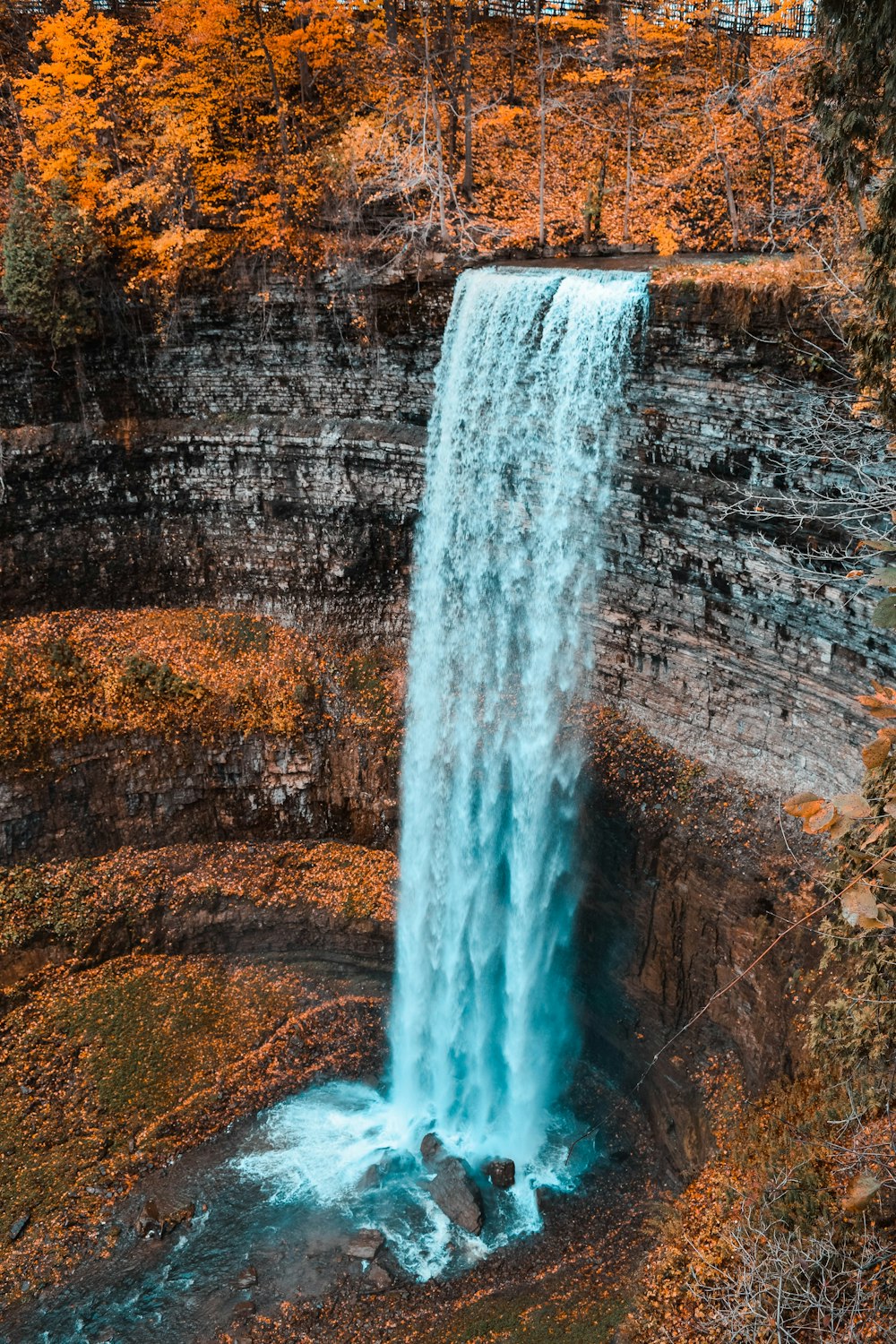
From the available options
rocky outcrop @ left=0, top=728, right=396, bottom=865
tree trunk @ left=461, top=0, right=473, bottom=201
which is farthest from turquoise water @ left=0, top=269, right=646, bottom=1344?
tree trunk @ left=461, top=0, right=473, bottom=201

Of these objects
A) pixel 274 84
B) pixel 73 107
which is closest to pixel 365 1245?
pixel 73 107

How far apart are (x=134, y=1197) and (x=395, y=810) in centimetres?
795

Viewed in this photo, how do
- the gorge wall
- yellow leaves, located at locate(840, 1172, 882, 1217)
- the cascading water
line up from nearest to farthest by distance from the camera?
yellow leaves, located at locate(840, 1172, 882, 1217) < the gorge wall < the cascading water

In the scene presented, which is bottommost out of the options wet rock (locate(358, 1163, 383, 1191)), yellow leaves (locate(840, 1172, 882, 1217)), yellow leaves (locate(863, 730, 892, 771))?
wet rock (locate(358, 1163, 383, 1191))

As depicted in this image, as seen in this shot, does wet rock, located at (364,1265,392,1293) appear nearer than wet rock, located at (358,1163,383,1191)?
Yes

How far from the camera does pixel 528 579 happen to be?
1611cm

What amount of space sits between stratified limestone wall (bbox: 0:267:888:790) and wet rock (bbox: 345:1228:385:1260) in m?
8.72

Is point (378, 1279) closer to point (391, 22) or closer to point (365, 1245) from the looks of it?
point (365, 1245)

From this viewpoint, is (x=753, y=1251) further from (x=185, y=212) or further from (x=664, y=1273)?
(x=185, y=212)

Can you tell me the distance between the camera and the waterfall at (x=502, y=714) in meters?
15.1

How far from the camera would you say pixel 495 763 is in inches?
651

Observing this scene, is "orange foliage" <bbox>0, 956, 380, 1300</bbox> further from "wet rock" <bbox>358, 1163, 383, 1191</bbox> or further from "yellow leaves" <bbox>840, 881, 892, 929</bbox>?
"yellow leaves" <bbox>840, 881, 892, 929</bbox>

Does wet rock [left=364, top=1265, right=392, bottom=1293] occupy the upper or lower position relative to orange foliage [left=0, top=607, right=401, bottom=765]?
lower

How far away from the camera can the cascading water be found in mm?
14484
